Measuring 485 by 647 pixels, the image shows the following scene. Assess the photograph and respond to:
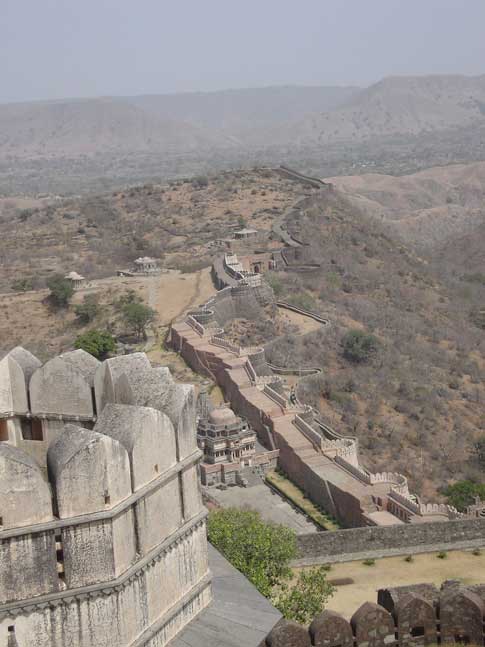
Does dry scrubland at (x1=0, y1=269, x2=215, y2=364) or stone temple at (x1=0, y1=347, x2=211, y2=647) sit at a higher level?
stone temple at (x1=0, y1=347, x2=211, y2=647)

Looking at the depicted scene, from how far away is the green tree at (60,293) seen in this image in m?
39.5

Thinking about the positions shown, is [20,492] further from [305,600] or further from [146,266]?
[146,266]

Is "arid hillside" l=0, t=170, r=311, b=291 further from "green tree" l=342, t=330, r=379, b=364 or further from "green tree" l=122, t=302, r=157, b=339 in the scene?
"green tree" l=342, t=330, r=379, b=364

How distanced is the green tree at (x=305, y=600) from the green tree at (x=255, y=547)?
49 centimetres

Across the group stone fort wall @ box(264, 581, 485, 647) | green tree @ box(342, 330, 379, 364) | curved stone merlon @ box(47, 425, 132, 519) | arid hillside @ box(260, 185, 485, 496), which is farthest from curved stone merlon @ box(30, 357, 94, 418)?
green tree @ box(342, 330, 379, 364)

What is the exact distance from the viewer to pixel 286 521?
21344 millimetres

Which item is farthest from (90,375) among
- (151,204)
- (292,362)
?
(151,204)

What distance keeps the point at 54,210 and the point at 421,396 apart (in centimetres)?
3827

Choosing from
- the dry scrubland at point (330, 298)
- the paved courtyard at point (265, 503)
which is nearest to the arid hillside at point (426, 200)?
the dry scrubland at point (330, 298)

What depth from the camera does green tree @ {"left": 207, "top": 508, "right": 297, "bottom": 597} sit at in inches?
587

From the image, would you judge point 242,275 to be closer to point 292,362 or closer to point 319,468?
point 292,362

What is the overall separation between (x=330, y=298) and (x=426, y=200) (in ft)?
214

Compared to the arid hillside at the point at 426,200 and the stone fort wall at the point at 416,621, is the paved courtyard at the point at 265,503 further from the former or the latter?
the arid hillside at the point at 426,200

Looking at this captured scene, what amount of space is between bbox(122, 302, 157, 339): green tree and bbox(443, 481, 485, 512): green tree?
1415 centimetres
